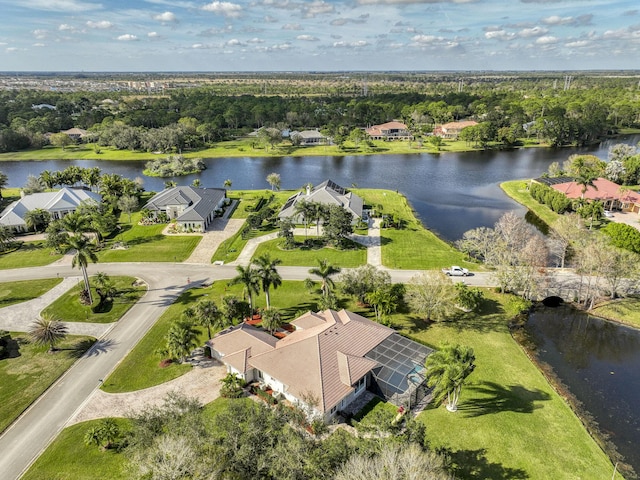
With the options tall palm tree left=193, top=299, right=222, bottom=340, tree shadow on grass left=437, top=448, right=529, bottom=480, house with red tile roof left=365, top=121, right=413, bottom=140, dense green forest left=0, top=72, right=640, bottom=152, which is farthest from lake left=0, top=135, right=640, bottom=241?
tree shadow on grass left=437, top=448, right=529, bottom=480

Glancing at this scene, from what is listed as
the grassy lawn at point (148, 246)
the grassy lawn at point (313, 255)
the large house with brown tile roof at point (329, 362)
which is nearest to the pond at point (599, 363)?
the large house with brown tile roof at point (329, 362)

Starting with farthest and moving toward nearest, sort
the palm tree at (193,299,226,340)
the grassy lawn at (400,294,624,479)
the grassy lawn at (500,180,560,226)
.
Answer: the grassy lawn at (500,180,560,226) → the palm tree at (193,299,226,340) → the grassy lawn at (400,294,624,479)

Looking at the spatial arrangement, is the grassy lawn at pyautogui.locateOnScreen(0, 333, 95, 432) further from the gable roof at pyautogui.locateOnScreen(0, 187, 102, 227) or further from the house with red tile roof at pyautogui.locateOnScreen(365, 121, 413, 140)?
the house with red tile roof at pyautogui.locateOnScreen(365, 121, 413, 140)

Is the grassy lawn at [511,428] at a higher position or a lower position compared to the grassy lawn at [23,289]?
lower

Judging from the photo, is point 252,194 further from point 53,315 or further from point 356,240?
point 53,315

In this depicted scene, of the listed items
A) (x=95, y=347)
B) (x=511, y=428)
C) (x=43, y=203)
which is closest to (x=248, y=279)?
(x=95, y=347)

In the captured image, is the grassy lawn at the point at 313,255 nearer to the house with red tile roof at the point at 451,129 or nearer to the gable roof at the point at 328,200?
the gable roof at the point at 328,200

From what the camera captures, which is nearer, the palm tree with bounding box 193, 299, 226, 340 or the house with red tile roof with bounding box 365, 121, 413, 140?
the palm tree with bounding box 193, 299, 226, 340
